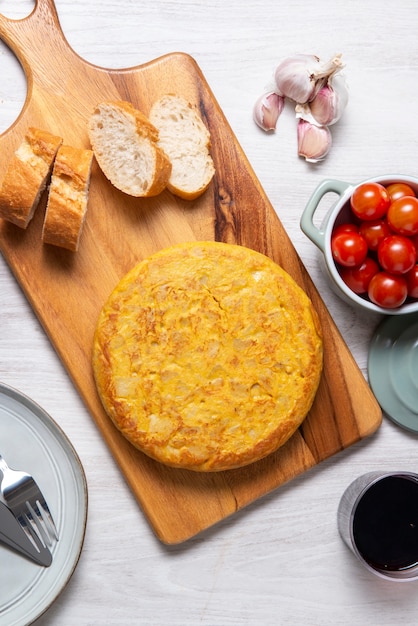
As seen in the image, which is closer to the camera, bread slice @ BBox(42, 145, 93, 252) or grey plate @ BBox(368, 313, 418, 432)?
bread slice @ BBox(42, 145, 93, 252)

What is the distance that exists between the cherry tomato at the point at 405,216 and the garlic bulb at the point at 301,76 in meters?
0.52

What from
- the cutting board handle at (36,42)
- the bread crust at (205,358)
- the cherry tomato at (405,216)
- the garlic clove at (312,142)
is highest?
the cutting board handle at (36,42)

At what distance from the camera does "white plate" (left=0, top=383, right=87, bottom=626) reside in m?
1.99

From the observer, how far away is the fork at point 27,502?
198 centimetres

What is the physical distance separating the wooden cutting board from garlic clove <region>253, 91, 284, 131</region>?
0.13 m

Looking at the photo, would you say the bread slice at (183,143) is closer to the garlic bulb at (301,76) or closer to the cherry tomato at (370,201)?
the garlic bulb at (301,76)

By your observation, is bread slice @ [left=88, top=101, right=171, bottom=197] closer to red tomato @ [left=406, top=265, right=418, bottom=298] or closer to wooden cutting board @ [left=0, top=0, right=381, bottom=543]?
wooden cutting board @ [left=0, top=0, right=381, bottom=543]

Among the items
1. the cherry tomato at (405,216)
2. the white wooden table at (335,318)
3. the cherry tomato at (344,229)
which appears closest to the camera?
the cherry tomato at (405,216)

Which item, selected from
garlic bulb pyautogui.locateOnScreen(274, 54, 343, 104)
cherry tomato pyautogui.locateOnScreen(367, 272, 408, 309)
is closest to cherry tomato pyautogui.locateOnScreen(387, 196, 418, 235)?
cherry tomato pyautogui.locateOnScreen(367, 272, 408, 309)

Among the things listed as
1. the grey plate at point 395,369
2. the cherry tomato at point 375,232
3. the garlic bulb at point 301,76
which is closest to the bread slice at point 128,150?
the garlic bulb at point 301,76

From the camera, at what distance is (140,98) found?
6.90ft

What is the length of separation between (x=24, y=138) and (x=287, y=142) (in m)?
0.85

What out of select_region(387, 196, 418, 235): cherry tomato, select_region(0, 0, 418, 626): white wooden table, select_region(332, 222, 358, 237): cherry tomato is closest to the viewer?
select_region(387, 196, 418, 235): cherry tomato

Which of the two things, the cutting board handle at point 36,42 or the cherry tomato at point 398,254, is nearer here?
the cherry tomato at point 398,254
